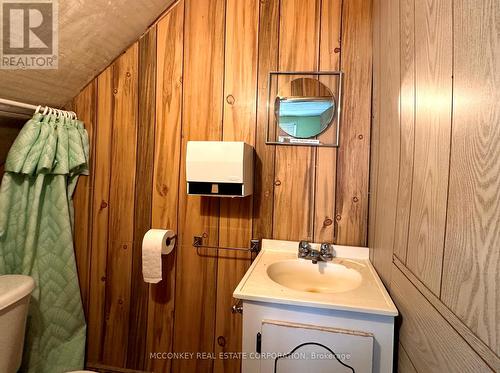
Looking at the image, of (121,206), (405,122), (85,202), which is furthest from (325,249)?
(85,202)

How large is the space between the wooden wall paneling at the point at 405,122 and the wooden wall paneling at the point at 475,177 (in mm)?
238

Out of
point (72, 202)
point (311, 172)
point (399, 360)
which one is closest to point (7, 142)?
point (72, 202)

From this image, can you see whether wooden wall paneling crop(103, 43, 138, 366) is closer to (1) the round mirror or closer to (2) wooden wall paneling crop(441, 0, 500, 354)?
(1) the round mirror

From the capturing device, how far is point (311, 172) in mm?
1320

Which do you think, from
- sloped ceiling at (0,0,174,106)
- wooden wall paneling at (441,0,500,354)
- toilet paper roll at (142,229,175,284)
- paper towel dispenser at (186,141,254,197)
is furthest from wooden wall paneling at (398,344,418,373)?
sloped ceiling at (0,0,174,106)

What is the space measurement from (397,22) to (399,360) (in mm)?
1192

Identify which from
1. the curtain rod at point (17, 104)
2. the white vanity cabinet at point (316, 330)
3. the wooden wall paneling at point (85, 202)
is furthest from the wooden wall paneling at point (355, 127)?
the curtain rod at point (17, 104)

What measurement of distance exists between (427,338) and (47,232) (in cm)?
180

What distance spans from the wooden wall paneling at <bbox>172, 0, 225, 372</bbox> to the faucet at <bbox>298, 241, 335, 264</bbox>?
480mm

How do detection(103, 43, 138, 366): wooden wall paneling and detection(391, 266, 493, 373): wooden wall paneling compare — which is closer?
detection(391, 266, 493, 373): wooden wall paneling

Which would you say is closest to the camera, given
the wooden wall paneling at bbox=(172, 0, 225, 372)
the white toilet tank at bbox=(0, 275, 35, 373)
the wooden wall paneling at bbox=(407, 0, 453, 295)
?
the wooden wall paneling at bbox=(407, 0, 453, 295)

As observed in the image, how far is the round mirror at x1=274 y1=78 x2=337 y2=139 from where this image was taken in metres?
1.30

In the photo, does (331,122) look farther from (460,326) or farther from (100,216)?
(100,216)

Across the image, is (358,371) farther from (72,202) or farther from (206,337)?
(72,202)
